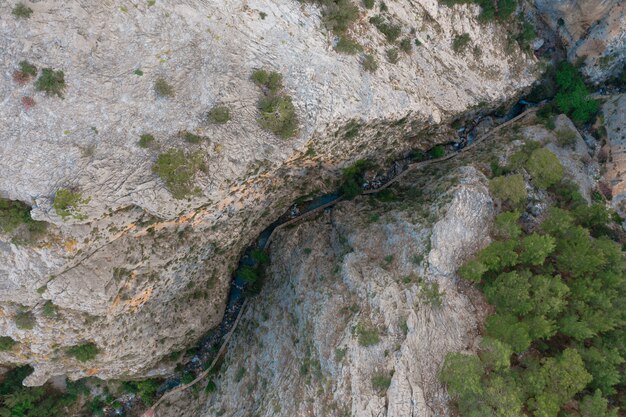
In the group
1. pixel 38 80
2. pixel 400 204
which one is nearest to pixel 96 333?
pixel 38 80

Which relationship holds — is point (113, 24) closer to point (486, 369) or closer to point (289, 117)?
point (289, 117)

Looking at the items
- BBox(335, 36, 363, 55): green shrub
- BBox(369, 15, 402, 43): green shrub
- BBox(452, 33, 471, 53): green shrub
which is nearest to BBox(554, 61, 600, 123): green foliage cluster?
BBox(452, 33, 471, 53): green shrub

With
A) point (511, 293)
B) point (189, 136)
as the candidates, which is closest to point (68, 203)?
point (189, 136)

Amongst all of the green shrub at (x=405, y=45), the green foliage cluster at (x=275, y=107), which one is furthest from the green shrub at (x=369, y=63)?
the green foliage cluster at (x=275, y=107)

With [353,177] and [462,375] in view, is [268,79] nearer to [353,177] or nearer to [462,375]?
[353,177]

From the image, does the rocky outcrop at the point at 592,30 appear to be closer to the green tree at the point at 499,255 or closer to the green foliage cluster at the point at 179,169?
the green tree at the point at 499,255
